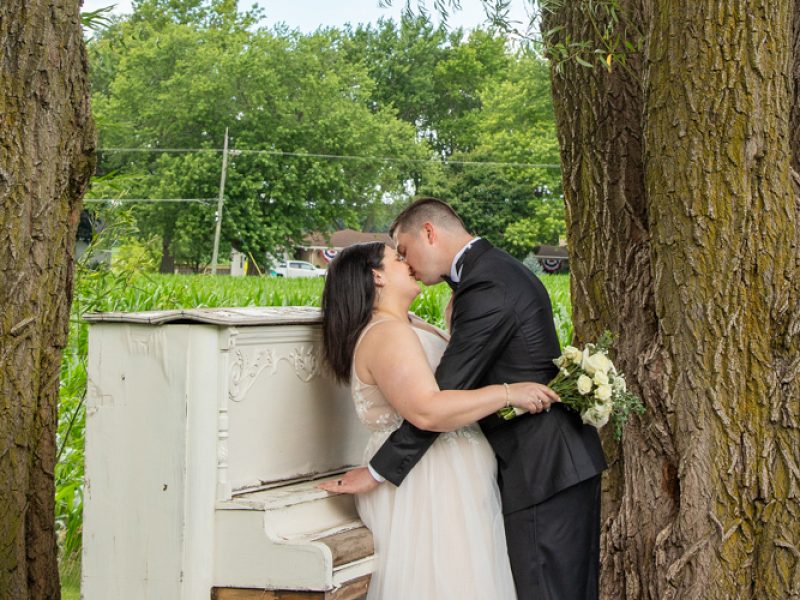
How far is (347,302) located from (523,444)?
31.5 inches

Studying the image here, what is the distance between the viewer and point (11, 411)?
12.5ft

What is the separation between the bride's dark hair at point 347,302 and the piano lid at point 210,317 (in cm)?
17

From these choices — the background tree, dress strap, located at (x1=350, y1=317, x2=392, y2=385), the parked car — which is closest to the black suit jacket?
dress strap, located at (x1=350, y1=317, x2=392, y2=385)

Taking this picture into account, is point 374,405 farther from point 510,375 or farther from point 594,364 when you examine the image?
point 594,364

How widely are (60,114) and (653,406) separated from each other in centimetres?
258

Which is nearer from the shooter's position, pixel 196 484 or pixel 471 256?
pixel 196 484

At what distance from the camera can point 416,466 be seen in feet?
12.0

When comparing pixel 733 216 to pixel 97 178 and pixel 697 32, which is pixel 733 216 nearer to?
pixel 697 32

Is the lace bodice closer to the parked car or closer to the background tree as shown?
the background tree

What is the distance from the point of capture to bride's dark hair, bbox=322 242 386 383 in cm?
377

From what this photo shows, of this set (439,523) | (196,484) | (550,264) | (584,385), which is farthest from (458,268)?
(550,264)

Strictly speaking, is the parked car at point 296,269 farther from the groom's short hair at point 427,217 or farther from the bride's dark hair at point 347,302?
the bride's dark hair at point 347,302

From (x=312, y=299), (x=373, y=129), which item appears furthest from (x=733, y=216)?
(x=373, y=129)

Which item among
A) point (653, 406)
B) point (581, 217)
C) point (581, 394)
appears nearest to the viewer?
point (581, 394)
